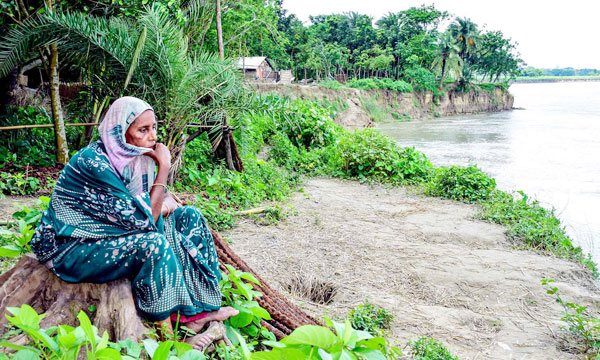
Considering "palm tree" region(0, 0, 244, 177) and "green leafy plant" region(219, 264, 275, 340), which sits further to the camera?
"palm tree" region(0, 0, 244, 177)

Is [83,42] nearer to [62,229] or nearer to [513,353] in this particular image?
[62,229]

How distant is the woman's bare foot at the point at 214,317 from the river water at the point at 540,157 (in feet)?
21.1

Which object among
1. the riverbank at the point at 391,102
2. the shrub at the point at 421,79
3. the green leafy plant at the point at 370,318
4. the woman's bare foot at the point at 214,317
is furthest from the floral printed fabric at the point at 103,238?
the shrub at the point at 421,79

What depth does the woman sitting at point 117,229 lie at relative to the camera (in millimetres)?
2025

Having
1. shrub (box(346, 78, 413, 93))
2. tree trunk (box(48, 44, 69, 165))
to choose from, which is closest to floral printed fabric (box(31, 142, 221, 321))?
tree trunk (box(48, 44, 69, 165))

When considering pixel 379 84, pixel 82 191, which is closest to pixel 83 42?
pixel 82 191

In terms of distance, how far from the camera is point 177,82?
5.85 m

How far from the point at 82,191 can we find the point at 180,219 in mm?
565

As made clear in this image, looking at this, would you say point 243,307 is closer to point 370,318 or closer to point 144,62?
point 370,318

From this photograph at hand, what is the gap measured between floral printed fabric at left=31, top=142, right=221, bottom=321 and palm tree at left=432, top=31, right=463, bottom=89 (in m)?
39.7

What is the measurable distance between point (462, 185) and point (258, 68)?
22954 mm

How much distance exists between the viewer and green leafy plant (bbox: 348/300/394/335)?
341cm

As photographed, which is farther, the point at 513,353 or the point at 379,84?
the point at 379,84

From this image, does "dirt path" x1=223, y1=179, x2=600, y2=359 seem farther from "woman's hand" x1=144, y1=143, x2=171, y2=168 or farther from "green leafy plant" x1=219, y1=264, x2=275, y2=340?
"woman's hand" x1=144, y1=143, x2=171, y2=168
